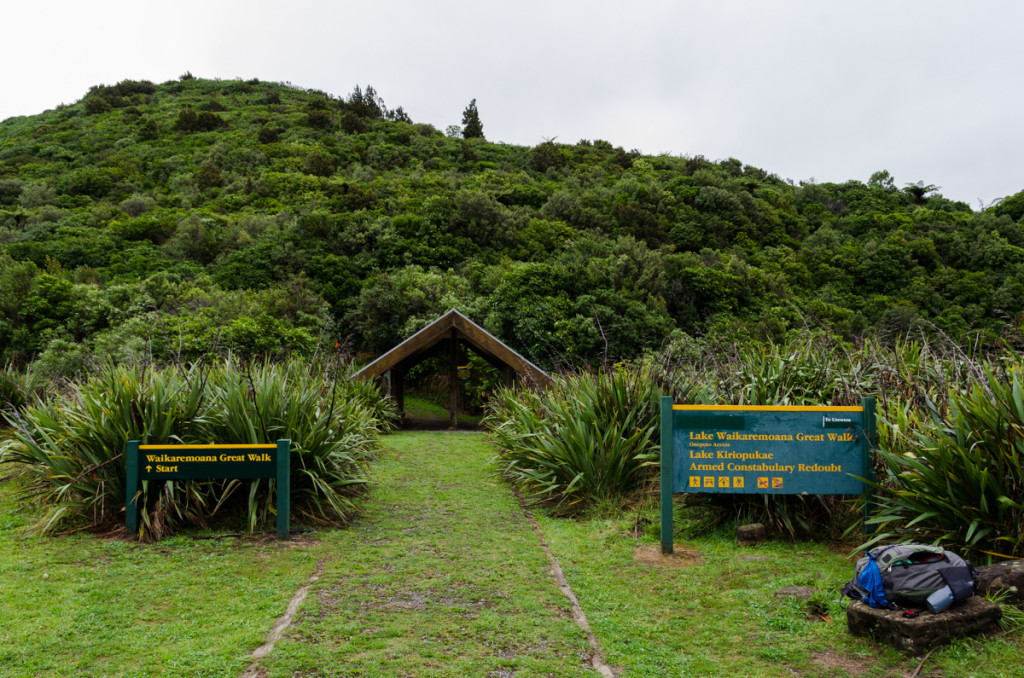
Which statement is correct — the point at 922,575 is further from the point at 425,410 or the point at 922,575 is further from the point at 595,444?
the point at 425,410

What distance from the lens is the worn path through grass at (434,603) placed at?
12.9 ft

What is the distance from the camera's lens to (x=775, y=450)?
597 centimetres

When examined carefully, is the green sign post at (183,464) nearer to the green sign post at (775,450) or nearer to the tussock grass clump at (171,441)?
the tussock grass clump at (171,441)

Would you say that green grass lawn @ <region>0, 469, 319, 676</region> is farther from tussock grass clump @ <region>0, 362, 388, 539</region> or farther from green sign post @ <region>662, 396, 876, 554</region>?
green sign post @ <region>662, 396, 876, 554</region>

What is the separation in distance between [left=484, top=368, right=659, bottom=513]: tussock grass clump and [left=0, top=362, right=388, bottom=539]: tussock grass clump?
2713 millimetres

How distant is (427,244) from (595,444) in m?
29.5

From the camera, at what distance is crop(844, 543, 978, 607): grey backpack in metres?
3.95

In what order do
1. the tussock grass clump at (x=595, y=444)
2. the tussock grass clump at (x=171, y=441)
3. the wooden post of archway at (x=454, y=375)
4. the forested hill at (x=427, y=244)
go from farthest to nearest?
1. the forested hill at (x=427, y=244)
2. the wooden post of archway at (x=454, y=375)
3. the tussock grass clump at (x=595, y=444)
4. the tussock grass clump at (x=171, y=441)

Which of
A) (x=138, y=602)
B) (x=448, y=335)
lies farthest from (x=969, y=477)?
(x=448, y=335)

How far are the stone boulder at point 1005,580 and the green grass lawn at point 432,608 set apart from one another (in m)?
0.37

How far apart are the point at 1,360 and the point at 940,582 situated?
96.6 ft

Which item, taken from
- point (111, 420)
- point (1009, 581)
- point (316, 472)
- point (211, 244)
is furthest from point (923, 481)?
point (211, 244)

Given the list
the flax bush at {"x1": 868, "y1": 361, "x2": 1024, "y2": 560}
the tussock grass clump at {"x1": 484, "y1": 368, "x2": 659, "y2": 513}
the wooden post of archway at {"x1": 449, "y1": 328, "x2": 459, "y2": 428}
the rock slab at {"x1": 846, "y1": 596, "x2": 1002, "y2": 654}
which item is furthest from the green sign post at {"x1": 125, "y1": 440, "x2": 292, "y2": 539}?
the wooden post of archway at {"x1": 449, "y1": 328, "x2": 459, "y2": 428}

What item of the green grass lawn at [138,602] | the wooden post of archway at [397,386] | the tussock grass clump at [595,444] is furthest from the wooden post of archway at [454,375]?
the green grass lawn at [138,602]
